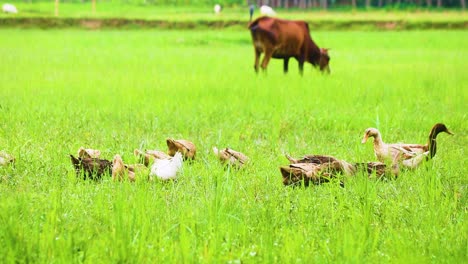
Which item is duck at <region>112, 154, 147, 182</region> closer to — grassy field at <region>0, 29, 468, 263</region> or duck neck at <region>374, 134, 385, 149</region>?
grassy field at <region>0, 29, 468, 263</region>

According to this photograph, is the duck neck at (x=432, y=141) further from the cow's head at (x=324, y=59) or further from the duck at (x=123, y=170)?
the cow's head at (x=324, y=59)

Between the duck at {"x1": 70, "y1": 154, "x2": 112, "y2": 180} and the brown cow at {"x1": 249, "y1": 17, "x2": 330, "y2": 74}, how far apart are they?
6.47 m

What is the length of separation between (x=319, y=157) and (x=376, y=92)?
436cm

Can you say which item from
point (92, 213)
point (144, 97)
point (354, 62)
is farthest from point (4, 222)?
point (354, 62)

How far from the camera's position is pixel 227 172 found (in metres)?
3.50

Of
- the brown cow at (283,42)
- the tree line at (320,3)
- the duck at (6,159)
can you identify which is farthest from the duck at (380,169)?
the tree line at (320,3)

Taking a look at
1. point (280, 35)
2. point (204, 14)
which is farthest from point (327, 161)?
point (204, 14)

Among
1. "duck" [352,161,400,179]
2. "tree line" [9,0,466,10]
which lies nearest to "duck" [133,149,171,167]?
"duck" [352,161,400,179]

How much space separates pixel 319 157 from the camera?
3.84 metres

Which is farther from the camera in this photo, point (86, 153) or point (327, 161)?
point (86, 153)

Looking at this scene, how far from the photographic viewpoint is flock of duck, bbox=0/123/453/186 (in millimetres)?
3648

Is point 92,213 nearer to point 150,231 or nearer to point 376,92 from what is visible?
point 150,231

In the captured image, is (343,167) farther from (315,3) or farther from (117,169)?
(315,3)

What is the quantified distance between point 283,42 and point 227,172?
22.9ft
